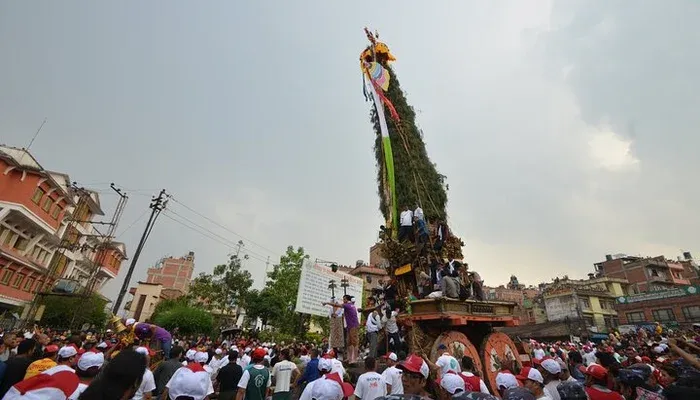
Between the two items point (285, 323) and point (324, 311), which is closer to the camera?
point (324, 311)

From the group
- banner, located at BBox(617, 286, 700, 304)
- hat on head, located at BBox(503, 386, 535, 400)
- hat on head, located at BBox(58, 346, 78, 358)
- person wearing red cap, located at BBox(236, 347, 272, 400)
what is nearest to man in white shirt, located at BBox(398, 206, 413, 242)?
person wearing red cap, located at BBox(236, 347, 272, 400)

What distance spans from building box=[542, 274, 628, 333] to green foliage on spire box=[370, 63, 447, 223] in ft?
124

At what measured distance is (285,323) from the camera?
108 feet

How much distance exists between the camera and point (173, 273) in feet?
237

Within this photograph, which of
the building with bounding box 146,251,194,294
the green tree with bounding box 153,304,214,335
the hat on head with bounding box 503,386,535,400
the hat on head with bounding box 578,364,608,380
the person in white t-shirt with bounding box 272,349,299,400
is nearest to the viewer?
the hat on head with bounding box 503,386,535,400

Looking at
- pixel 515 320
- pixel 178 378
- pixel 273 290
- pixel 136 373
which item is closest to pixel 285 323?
pixel 273 290

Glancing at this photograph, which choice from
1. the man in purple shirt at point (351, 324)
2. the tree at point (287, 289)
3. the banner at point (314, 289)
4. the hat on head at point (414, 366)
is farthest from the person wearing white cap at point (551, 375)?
the tree at point (287, 289)

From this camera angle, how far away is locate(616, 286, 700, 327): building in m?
35.8

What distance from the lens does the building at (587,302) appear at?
4516 centimetres

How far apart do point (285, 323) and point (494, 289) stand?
4737 cm

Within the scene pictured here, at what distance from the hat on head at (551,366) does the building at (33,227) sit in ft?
119

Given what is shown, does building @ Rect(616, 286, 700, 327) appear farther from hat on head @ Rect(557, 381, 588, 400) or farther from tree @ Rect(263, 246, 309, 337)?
hat on head @ Rect(557, 381, 588, 400)

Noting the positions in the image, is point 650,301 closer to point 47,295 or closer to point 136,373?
point 136,373

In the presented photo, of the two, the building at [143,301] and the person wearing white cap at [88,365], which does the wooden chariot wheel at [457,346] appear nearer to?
the person wearing white cap at [88,365]
